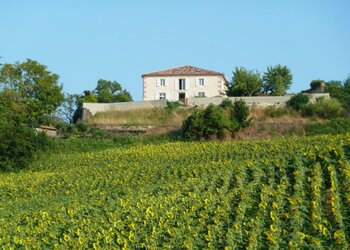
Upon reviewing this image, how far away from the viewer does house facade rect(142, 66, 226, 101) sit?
59562mm

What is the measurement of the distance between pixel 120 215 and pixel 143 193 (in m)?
3.51

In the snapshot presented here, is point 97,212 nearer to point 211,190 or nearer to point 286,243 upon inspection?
point 211,190

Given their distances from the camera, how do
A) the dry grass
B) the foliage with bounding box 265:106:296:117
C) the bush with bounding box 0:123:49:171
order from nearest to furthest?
1. the bush with bounding box 0:123:49:171
2. the foliage with bounding box 265:106:296:117
3. the dry grass

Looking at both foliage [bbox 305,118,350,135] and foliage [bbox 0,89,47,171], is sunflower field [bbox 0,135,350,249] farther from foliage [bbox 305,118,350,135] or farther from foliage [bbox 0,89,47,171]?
foliage [bbox 305,118,350,135]

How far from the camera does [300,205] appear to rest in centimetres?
1173

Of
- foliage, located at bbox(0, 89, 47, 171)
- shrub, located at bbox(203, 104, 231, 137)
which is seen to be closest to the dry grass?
shrub, located at bbox(203, 104, 231, 137)

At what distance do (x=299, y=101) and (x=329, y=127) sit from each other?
5.27m

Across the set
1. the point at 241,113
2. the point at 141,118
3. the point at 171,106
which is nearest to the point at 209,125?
the point at 241,113

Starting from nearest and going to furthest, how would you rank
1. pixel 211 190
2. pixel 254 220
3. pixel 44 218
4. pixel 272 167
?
1. pixel 254 220
2. pixel 44 218
3. pixel 211 190
4. pixel 272 167

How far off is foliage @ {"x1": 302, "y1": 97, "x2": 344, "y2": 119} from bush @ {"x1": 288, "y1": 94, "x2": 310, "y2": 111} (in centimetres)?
38

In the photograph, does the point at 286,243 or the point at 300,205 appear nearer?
the point at 286,243

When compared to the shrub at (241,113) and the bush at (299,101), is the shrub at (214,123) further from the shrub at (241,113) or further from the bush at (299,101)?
the bush at (299,101)

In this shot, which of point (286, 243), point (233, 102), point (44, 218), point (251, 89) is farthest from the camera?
point (251, 89)

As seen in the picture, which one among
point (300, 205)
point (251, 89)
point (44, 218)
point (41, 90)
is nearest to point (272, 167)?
point (300, 205)
